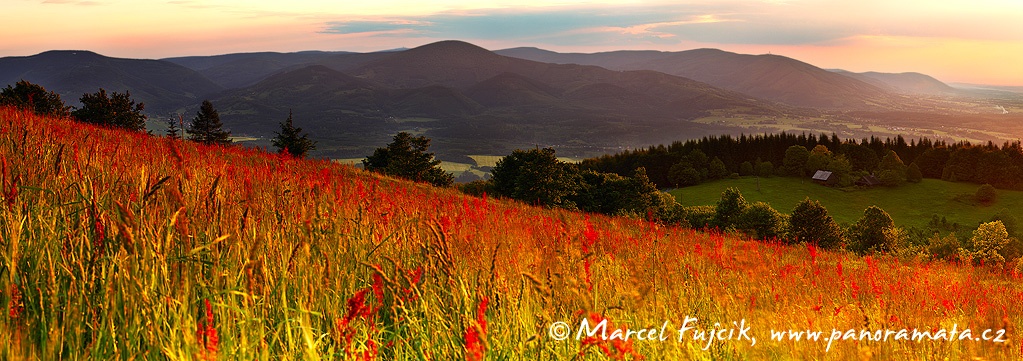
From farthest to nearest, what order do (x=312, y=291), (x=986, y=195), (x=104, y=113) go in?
(x=986, y=195) → (x=104, y=113) → (x=312, y=291)

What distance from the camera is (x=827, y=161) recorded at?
126 m

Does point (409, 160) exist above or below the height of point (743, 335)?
below

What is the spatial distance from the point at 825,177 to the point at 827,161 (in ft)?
20.8

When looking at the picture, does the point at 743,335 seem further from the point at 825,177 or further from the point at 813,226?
the point at 825,177

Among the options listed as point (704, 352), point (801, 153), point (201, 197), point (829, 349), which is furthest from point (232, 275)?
point (801, 153)

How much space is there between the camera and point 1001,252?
54.1 meters

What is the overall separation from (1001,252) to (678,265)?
6489 cm

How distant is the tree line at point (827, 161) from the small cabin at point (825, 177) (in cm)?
192

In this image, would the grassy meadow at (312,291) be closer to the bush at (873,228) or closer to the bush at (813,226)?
the bush at (813,226)

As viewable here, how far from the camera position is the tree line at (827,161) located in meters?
116

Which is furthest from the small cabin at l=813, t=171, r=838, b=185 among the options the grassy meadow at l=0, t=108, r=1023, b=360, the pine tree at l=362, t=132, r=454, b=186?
the grassy meadow at l=0, t=108, r=1023, b=360

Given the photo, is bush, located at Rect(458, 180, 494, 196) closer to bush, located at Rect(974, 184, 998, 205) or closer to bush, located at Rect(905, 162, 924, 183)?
bush, located at Rect(974, 184, 998, 205)

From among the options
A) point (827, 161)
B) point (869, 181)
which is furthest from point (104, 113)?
point (869, 181)

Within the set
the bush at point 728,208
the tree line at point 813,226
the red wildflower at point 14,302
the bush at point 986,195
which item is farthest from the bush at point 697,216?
the red wildflower at point 14,302
